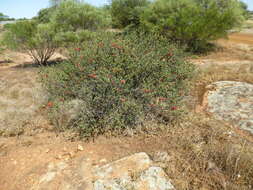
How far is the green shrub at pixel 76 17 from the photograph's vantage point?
277 inches

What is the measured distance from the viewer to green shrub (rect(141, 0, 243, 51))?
24.0 feet

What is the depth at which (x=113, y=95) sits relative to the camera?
2680 mm

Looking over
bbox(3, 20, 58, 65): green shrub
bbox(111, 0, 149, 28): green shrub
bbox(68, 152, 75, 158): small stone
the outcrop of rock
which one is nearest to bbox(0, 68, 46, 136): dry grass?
bbox(68, 152, 75, 158): small stone

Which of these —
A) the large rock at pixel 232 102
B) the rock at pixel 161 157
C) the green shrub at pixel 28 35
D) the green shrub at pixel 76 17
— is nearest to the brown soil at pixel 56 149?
the rock at pixel 161 157

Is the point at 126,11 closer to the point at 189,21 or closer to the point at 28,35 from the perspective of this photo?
the point at 189,21

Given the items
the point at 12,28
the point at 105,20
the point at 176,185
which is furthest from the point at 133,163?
the point at 12,28

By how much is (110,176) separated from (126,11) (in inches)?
430

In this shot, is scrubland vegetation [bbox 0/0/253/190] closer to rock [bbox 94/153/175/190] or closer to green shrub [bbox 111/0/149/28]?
rock [bbox 94/153/175/190]

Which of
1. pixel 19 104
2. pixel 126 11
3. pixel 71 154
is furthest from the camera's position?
pixel 126 11

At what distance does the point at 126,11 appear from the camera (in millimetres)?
10773

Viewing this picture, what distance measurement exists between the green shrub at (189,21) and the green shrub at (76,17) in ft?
8.32

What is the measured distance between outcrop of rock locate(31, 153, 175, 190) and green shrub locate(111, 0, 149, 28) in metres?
9.93

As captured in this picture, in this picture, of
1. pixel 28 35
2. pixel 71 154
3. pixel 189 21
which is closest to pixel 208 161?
pixel 71 154

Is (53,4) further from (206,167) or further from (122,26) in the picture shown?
(206,167)
